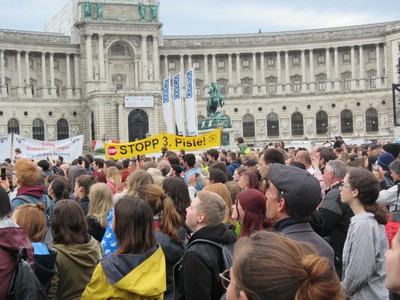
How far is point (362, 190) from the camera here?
7.09 meters

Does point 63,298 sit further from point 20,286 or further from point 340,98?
point 340,98

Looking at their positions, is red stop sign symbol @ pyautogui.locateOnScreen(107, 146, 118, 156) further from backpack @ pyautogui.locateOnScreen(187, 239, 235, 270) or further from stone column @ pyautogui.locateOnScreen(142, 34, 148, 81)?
stone column @ pyautogui.locateOnScreen(142, 34, 148, 81)

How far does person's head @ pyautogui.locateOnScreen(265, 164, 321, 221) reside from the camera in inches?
234

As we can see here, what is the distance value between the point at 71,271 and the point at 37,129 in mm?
68728

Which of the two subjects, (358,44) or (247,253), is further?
(358,44)

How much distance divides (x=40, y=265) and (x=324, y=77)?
254 ft

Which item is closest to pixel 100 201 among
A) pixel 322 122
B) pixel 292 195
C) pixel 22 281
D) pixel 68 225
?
pixel 68 225

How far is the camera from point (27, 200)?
936 cm

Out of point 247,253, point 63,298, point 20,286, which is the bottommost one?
point 63,298

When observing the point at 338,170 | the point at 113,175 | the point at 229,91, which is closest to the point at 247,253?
the point at 338,170

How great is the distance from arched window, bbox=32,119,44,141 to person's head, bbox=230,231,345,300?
2834 inches

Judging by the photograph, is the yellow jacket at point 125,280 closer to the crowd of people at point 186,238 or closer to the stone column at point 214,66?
the crowd of people at point 186,238

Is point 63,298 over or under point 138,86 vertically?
under

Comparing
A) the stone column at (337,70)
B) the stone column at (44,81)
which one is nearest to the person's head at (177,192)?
the stone column at (44,81)
